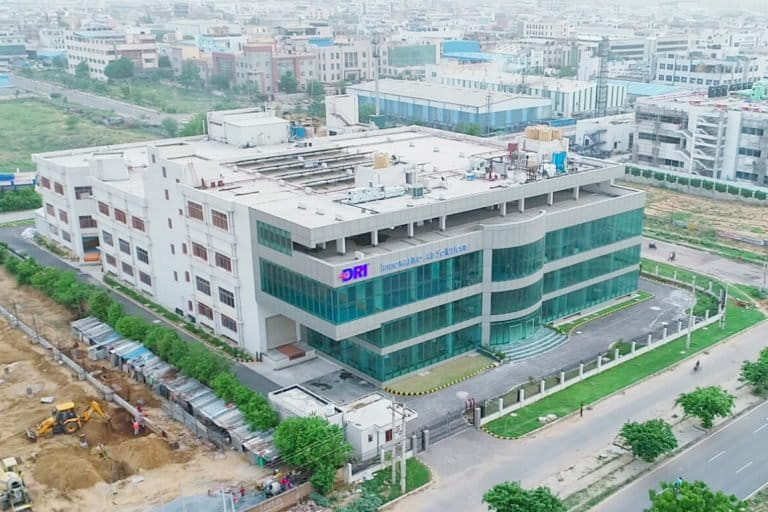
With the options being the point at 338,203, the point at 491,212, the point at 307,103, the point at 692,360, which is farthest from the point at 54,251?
the point at 307,103

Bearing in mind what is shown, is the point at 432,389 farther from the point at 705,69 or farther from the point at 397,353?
the point at 705,69

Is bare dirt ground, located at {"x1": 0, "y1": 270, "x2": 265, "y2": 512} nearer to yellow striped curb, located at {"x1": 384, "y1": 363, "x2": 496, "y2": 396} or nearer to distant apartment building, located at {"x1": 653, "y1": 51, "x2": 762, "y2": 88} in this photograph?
yellow striped curb, located at {"x1": 384, "y1": 363, "x2": 496, "y2": 396}

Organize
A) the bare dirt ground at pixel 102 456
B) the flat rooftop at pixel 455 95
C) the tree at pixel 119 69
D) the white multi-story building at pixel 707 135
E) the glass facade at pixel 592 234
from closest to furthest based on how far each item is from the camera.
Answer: the bare dirt ground at pixel 102 456
the glass facade at pixel 592 234
the white multi-story building at pixel 707 135
the flat rooftop at pixel 455 95
the tree at pixel 119 69

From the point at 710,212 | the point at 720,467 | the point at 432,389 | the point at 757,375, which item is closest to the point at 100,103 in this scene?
the point at 710,212

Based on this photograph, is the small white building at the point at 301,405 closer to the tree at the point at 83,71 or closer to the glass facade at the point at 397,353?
the glass facade at the point at 397,353

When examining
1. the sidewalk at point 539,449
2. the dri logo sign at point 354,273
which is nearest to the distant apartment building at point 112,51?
the dri logo sign at point 354,273

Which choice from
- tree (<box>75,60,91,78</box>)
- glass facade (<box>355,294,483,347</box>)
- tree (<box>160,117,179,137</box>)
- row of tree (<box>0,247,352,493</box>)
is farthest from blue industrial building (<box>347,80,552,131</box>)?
glass facade (<box>355,294,483,347</box>)

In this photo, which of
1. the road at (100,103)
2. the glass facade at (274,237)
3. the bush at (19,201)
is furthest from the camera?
the road at (100,103)

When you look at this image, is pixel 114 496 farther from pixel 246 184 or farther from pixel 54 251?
pixel 54 251
